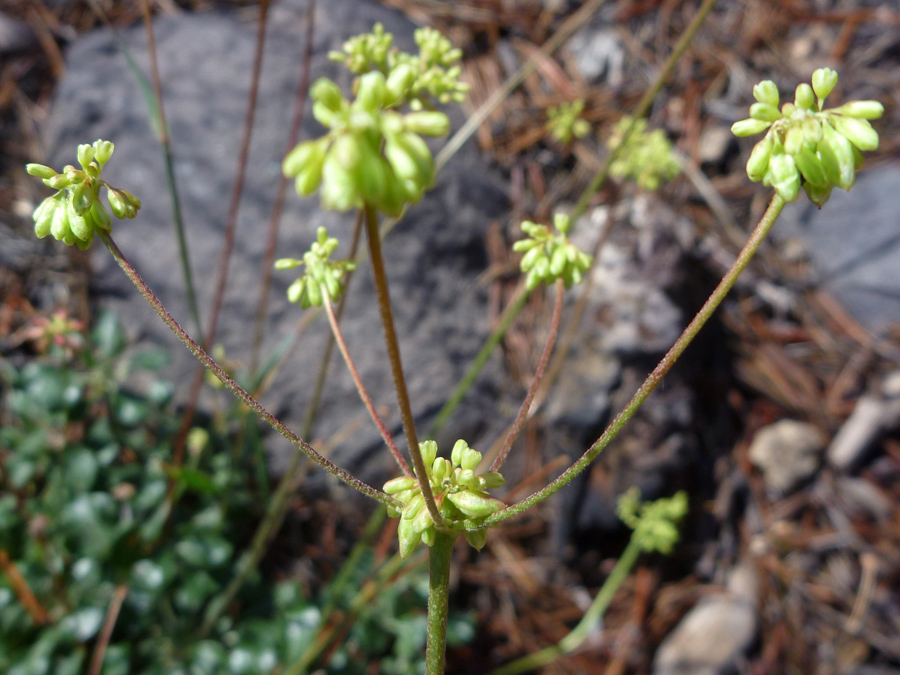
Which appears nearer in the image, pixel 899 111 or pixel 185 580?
pixel 185 580

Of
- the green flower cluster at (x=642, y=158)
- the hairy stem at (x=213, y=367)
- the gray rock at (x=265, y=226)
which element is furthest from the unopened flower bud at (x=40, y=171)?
the green flower cluster at (x=642, y=158)

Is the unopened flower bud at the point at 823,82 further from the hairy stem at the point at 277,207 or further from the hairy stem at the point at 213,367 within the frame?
the hairy stem at the point at 277,207

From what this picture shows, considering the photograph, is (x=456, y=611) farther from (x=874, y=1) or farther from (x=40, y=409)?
(x=874, y=1)

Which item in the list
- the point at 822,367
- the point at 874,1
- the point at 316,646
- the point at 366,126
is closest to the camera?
the point at 366,126

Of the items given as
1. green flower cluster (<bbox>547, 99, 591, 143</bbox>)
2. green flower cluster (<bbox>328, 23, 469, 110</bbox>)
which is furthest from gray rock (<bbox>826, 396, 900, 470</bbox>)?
green flower cluster (<bbox>328, 23, 469, 110</bbox>)

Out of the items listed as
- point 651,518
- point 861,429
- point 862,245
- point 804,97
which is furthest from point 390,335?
point 862,245

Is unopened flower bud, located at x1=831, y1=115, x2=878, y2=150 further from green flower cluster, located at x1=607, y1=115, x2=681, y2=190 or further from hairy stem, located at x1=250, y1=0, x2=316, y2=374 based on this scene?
green flower cluster, located at x1=607, y1=115, x2=681, y2=190

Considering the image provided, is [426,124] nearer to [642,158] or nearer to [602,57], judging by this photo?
[642,158]

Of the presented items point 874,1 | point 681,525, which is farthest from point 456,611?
point 874,1
